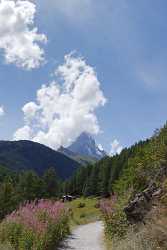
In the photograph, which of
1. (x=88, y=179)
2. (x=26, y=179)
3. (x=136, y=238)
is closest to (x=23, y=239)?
(x=136, y=238)

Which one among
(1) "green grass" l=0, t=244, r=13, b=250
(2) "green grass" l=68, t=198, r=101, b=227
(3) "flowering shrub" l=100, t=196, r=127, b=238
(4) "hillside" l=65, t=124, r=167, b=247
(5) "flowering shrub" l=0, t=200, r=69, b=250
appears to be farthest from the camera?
(2) "green grass" l=68, t=198, r=101, b=227

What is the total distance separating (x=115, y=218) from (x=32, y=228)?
16.8 feet

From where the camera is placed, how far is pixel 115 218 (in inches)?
696

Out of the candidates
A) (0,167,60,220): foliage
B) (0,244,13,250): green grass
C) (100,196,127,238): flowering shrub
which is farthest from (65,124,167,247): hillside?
(0,167,60,220): foliage

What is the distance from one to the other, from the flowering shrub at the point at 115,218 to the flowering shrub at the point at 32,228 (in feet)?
7.38

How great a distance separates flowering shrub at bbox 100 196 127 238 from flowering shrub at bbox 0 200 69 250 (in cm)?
225

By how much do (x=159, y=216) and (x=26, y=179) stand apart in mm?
73421

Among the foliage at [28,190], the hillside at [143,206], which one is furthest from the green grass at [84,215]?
the hillside at [143,206]

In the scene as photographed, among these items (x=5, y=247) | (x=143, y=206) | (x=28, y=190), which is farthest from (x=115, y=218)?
(x=28, y=190)

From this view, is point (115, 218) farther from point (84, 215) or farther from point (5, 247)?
point (84, 215)

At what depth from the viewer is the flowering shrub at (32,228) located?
42.5 ft

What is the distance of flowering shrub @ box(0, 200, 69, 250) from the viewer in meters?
13.0

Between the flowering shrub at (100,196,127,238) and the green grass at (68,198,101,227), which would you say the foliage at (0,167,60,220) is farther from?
the flowering shrub at (100,196,127,238)

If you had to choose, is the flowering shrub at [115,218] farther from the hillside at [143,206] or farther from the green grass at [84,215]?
the green grass at [84,215]
